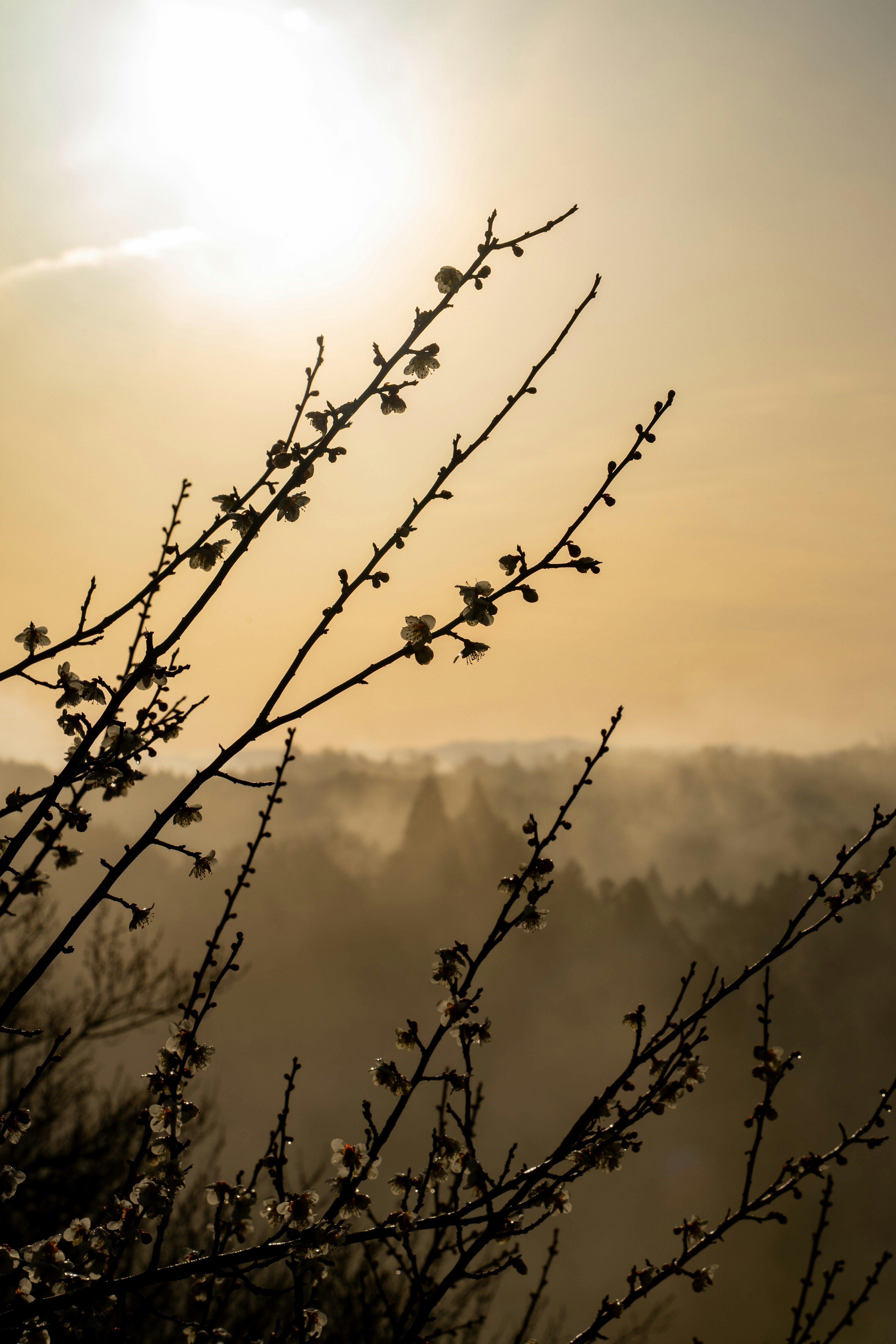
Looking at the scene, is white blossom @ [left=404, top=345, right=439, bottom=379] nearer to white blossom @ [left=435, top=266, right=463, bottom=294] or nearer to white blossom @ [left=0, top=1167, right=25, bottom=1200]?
white blossom @ [left=435, top=266, right=463, bottom=294]

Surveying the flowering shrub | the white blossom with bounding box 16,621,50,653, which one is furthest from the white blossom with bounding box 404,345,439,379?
the white blossom with bounding box 16,621,50,653

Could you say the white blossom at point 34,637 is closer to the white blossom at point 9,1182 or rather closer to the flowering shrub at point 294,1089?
the flowering shrub at point 294,1089

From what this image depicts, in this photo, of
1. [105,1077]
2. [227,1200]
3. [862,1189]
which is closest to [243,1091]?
[105,1077]

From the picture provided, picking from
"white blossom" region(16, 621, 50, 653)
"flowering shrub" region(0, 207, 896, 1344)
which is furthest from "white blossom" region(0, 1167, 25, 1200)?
"white blossom" region(16, 621, 50, 653)

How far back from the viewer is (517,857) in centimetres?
9306

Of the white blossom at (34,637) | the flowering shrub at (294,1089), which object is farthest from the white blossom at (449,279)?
the white blossom at (34,637)

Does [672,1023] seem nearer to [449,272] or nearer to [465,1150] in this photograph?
[465,1150]

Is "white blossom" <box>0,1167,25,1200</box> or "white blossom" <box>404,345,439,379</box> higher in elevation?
"white blossom" <box>404,345,439,379</box>

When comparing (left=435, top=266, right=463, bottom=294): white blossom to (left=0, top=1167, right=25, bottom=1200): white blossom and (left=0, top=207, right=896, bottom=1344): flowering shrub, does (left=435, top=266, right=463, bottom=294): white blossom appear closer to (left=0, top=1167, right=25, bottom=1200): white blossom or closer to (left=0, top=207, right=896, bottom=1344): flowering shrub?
(left=0, top=207, right=896, bottom=1344): flowering shrub

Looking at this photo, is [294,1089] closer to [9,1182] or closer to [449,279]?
[9,1182]

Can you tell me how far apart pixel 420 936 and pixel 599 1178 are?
1497 inches

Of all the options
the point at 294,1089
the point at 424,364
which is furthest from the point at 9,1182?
the point at 424,364

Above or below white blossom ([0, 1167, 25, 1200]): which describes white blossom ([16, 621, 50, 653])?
above

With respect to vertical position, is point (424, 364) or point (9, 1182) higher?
point (424, 364)
